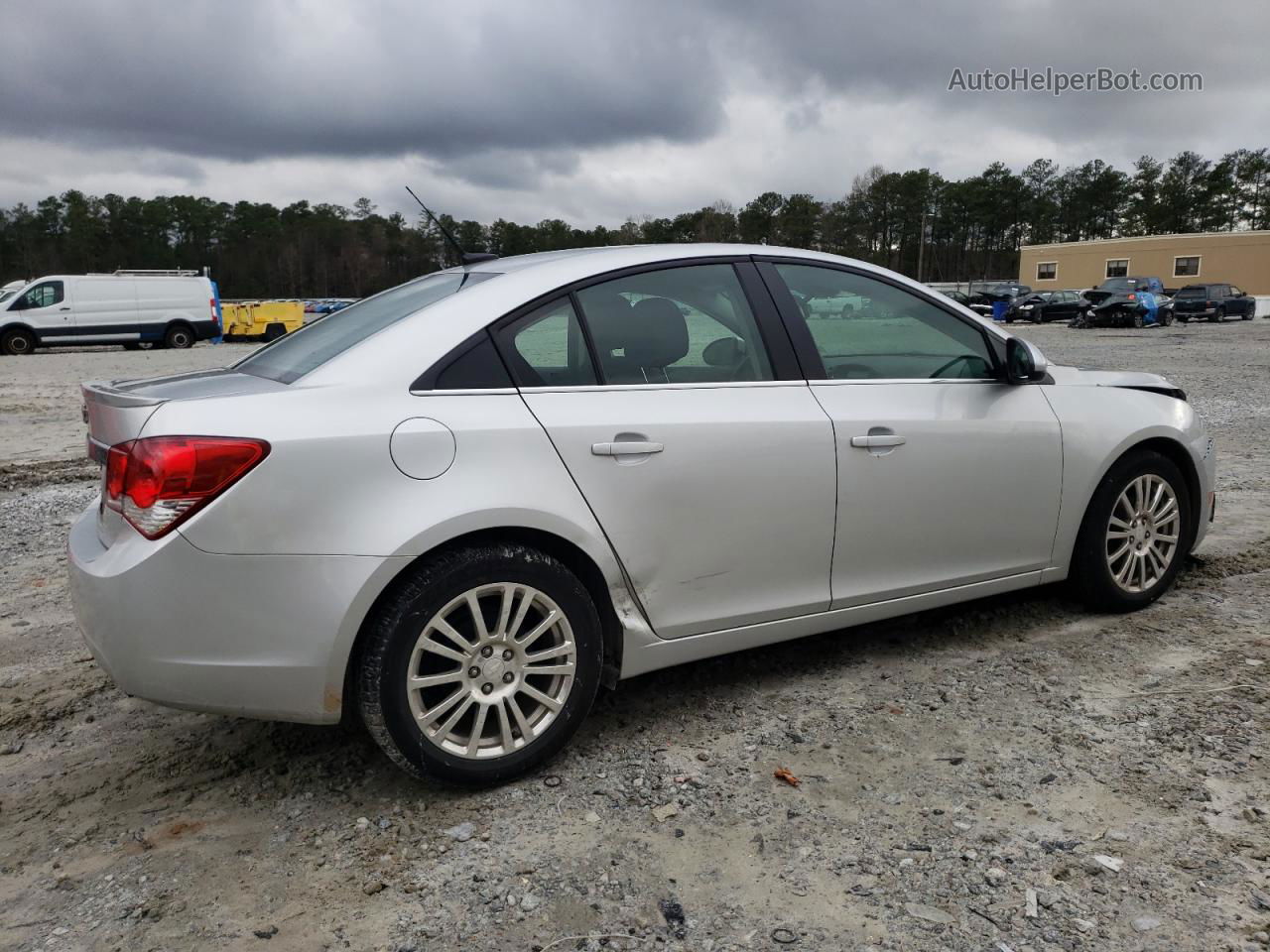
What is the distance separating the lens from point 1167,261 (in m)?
61.6

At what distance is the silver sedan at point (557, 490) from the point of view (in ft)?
8.28

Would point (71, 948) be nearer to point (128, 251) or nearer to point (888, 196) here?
point (888, 196)

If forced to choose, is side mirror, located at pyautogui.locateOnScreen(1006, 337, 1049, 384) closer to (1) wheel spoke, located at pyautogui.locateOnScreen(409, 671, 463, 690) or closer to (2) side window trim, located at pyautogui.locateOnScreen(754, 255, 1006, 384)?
(2) side window trim, located at pyautogui.locateOnScreen(754, 255, 1006, 384)

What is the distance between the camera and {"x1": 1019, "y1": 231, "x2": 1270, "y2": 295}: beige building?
58.3 metres

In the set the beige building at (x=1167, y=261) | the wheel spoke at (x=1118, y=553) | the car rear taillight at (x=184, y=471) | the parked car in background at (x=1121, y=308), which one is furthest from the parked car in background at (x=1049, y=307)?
the car rear taillight at (x=184, y=471)

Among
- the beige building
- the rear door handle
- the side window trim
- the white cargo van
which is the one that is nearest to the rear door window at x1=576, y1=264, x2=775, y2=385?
the side window trim

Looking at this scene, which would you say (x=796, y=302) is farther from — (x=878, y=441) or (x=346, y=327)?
(x=346, y=327)

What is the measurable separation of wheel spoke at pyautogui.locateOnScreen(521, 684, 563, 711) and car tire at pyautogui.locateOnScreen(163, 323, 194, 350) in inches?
1156

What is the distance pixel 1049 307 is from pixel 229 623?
42.3 meters

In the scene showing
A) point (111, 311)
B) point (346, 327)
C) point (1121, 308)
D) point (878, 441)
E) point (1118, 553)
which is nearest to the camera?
point (346, 327)

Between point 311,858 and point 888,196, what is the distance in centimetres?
11736

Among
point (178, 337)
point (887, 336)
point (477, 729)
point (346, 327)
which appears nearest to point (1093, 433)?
point (887, 336)

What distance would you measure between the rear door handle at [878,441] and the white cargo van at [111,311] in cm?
2778

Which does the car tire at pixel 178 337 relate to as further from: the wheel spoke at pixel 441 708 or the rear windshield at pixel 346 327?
the wheel spoke at pixel 441 708
